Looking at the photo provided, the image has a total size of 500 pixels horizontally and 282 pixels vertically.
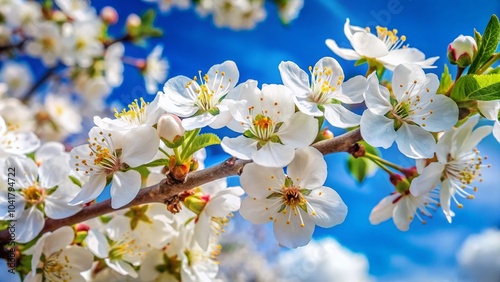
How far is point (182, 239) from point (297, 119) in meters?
0.50

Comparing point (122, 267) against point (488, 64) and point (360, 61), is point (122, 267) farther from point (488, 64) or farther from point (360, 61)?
point (488, 64)

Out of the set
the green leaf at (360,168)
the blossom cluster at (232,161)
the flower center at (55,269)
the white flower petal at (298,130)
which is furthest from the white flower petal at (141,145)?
the green leaf at (360,168)

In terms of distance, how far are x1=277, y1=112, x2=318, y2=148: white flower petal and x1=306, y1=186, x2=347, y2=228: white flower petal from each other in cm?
13

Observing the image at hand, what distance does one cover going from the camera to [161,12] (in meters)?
3.13

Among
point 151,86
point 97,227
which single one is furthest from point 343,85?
point 151,86

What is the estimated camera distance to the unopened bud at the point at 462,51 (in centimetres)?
98

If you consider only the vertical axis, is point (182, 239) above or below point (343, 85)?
below

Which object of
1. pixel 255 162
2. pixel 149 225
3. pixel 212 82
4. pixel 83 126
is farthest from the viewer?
pixel 83 126

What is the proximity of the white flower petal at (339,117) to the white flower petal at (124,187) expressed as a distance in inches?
15.6

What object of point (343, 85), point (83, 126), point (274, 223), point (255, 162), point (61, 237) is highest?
point (343, 85)

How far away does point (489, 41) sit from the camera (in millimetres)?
954

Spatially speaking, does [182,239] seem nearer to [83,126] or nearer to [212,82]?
[212,82]

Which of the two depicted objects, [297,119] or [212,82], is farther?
[212,82]

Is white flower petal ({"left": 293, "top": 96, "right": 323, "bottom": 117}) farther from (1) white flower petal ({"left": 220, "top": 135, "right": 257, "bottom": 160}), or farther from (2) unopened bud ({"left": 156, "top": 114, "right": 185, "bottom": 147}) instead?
(2) unopened bud ({"left": 156, "top": 114, "right": 185, "bottom": 147})
